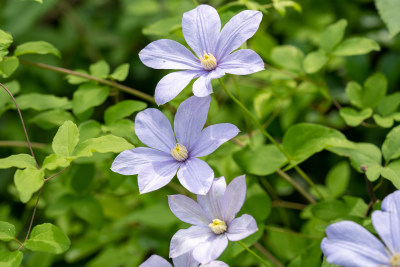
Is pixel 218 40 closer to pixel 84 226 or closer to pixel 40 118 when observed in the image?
pixel 40 118

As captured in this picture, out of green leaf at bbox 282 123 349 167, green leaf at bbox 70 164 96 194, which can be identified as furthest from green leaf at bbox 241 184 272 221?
green leaf at bbox 70 164 96 194

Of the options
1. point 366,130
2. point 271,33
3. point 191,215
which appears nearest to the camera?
point 191,215

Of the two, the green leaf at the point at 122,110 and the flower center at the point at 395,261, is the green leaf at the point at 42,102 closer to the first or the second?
the green leaf at the point at 122,110

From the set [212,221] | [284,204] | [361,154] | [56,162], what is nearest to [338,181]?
[284,204]

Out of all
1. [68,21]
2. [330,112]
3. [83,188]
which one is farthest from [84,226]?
[68,21]

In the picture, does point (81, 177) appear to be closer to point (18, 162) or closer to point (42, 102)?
point (42, 102)

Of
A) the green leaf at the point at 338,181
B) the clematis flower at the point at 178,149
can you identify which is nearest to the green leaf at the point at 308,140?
the clematis flower at the point at 178,149
